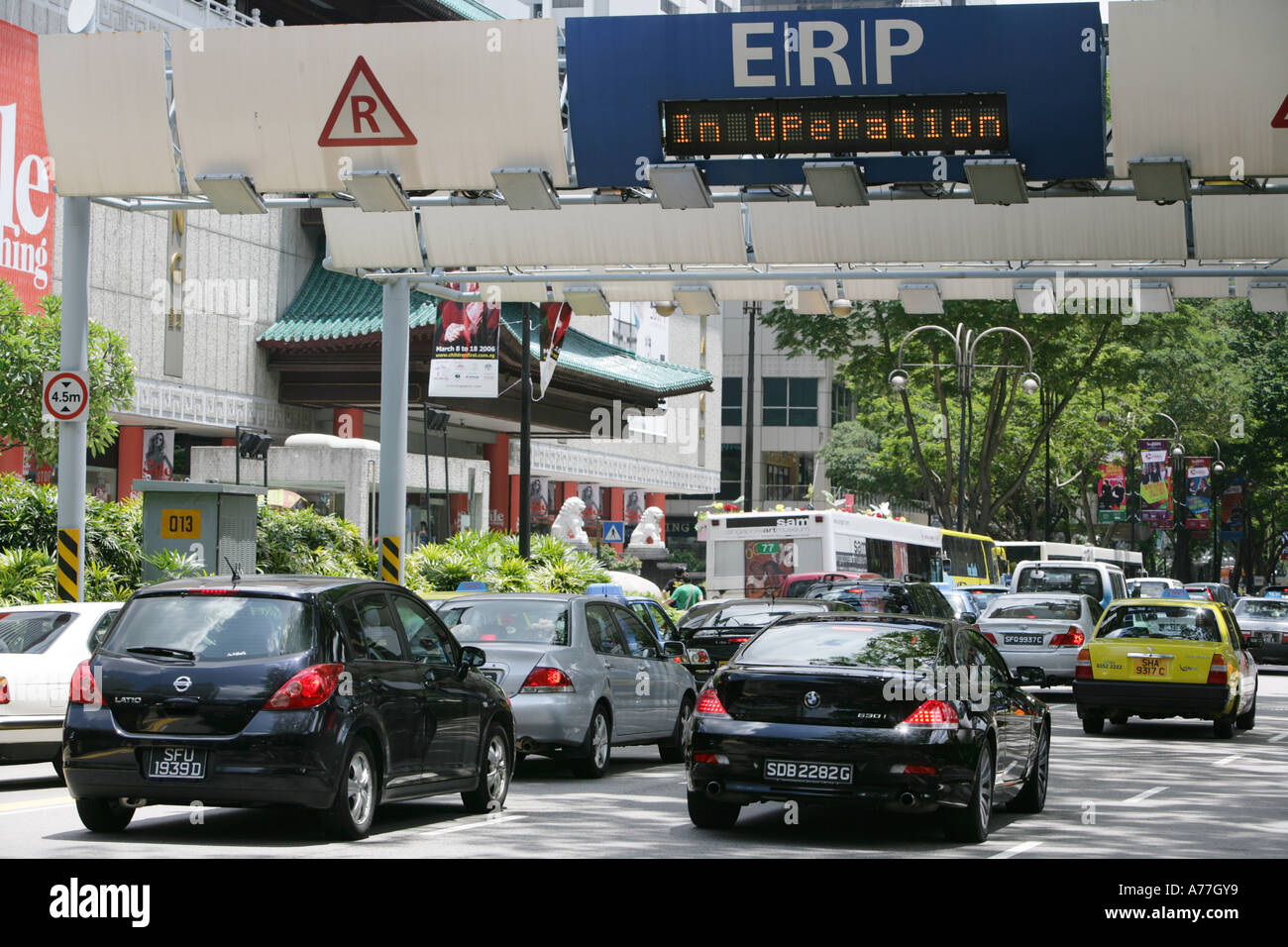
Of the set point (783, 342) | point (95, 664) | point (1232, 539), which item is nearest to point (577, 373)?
point (783, 342)

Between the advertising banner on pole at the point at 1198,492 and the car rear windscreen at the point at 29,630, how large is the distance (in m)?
61.1

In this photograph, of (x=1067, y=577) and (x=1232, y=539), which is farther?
(x=1232, y=539)

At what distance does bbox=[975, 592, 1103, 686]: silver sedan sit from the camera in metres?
26.3

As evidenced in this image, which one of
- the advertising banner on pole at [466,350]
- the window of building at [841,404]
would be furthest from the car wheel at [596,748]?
the window of building at [841,404]

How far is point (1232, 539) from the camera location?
308 feet

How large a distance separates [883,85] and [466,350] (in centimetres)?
1865

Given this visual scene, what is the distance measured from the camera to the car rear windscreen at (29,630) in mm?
13750

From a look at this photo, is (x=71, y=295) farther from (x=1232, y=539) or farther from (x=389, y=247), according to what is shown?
(x=1232, y=539)

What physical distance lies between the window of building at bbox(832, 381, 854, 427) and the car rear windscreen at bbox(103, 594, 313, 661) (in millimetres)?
92240

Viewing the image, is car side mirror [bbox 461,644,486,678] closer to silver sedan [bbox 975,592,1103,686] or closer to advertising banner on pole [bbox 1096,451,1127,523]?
silver sedan [bbox 975,592,1103,686]

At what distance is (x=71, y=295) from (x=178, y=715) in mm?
10198

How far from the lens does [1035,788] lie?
12484 mm

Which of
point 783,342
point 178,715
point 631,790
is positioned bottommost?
point 631,790

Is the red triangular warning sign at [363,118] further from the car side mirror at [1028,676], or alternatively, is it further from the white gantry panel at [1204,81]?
the car side mirror at [1028,676]
